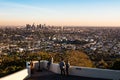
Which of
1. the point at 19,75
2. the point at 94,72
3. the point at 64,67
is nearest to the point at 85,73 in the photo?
the point at 94,72

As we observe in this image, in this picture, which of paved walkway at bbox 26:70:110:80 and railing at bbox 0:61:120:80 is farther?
paved walkway at bbox 26:70:110:80

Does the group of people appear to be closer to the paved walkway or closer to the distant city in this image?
the paved walkway

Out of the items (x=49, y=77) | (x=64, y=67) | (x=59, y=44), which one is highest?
(x=64, y=67)

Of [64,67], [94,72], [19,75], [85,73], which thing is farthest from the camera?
[64,67]

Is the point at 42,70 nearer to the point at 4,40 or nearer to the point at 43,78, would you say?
the point at 43,78

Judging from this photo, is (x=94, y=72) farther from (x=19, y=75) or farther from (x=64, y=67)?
(x=19, y=75)

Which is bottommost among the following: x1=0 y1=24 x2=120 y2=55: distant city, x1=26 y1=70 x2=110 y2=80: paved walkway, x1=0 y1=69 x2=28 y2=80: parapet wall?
x1=0 y1=24 x2=120 y2=55: distant city

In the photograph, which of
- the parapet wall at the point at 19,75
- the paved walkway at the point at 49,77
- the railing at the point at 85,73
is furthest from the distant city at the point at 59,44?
the parapet wall at the point at 19,75

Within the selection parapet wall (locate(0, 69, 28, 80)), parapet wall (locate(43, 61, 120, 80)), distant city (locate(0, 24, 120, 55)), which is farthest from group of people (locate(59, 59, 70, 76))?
distant city (locate(0, 24, 120, 55))

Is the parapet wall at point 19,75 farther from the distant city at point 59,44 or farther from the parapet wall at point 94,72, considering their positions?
the distant city at point 59,44

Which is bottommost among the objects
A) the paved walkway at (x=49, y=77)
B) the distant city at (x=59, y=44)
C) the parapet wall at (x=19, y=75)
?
the distant city at (x=59, y=44)

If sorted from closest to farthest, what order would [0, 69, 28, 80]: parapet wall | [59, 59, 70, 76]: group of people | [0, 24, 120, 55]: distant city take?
[0, 69, 28, 80]: parapet wall
[59, 59, 70, 76]: group of people
[0, 24, 120, 55]: distant city

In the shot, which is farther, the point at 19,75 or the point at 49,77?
the point at 49,77
